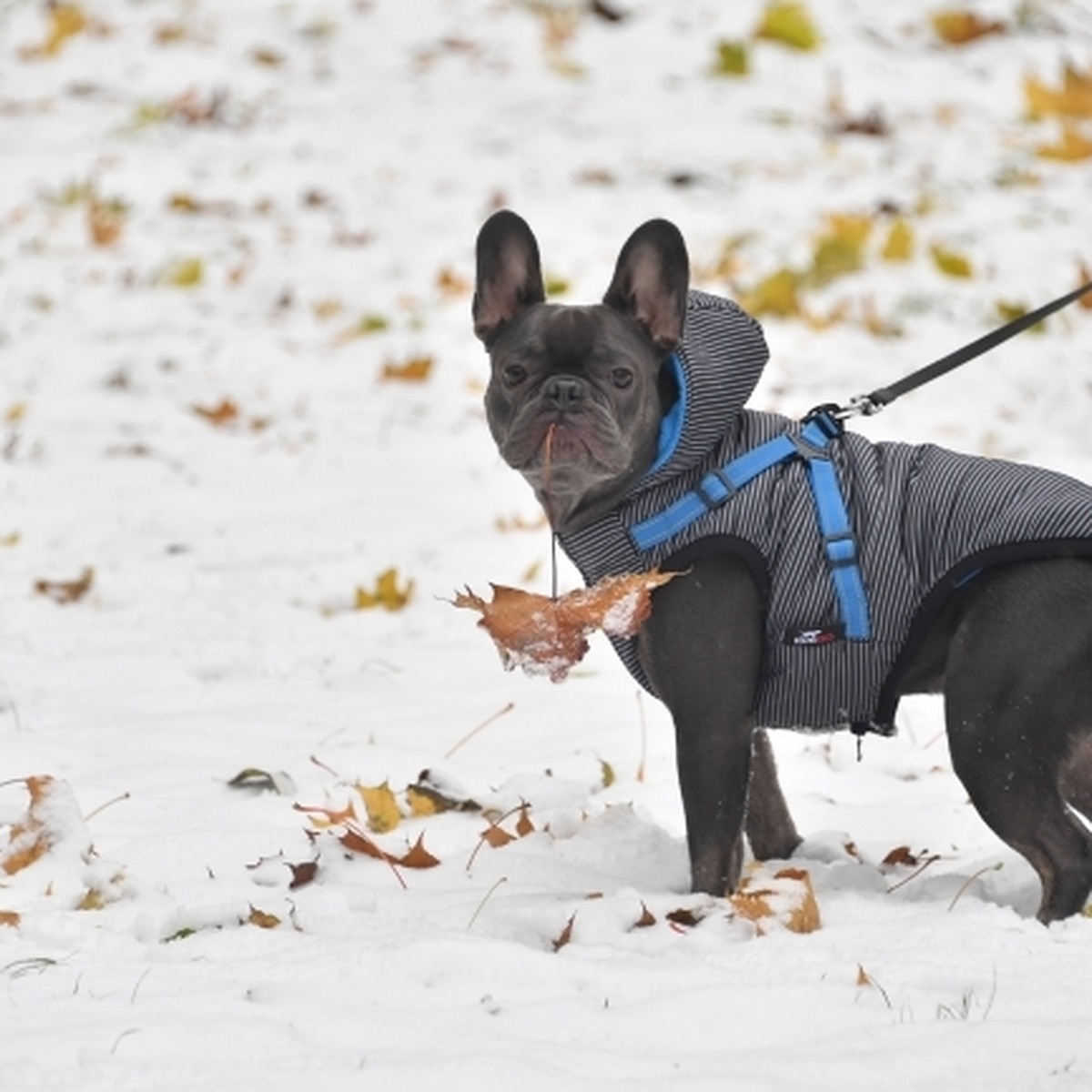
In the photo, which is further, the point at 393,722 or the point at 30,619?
the point at 30,619

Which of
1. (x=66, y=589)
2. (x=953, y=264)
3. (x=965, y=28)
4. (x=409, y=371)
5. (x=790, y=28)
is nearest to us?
(x=66, y=589)

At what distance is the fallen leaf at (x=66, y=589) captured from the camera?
5.72 m

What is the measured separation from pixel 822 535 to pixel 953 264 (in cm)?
577

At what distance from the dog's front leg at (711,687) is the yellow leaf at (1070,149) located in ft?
25.6

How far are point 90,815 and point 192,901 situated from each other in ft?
1.79

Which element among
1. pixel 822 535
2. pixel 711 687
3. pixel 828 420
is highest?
pixel 828 420

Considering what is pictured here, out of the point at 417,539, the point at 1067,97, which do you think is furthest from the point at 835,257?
the point at 417,539

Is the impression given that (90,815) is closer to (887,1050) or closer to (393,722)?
(393,722)

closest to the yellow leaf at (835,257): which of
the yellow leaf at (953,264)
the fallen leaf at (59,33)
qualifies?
the yellow leaf at (953,264)

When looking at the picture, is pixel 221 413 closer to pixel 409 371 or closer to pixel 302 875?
pixel 409 371

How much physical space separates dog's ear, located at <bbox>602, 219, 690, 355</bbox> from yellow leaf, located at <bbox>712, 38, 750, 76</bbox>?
9.18 metres

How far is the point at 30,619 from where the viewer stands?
5496 mm

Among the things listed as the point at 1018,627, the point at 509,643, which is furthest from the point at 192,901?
the point at 1018,627

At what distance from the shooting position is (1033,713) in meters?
3.34
